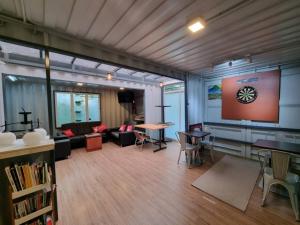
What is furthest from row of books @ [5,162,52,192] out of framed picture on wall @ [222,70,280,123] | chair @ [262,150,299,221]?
framed picture on wall @ [222,70,280,123]

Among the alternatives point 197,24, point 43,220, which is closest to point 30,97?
point 43,220

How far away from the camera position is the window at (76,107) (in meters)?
5.26

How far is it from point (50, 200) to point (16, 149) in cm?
71

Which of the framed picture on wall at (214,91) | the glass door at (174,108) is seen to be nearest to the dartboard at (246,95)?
the framed picture on wall at (214,91)

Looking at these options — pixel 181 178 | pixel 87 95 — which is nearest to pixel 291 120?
pixel 181 178

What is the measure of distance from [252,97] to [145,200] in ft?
12.8

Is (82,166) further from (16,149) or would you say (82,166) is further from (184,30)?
(184,30)

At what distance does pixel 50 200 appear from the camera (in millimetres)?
1524

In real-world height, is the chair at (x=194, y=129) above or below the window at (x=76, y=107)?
below

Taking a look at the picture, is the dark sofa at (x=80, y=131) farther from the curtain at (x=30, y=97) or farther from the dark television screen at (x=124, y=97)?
the dark television screen at (x=124, y=97)

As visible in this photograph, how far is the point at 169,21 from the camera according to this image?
1.63m

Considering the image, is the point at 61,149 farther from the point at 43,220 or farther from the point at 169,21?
the point at 169,21

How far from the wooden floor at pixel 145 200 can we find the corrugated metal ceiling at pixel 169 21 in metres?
2.57

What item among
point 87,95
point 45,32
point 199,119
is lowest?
point 199,119
